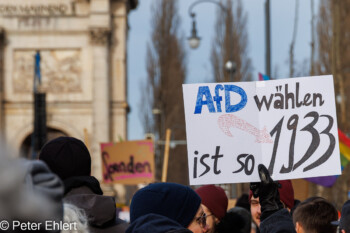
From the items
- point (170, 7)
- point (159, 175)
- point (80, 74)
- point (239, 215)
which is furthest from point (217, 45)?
point (239, 215)

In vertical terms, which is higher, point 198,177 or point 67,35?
point 67,35

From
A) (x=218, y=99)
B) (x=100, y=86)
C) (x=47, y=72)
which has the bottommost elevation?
(x=218, y=99)

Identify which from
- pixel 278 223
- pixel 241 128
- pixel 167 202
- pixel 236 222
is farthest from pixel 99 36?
pixel 167 202

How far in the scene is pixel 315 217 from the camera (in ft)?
14.8

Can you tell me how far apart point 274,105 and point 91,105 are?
101 ft

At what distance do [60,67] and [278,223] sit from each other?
3209 cm

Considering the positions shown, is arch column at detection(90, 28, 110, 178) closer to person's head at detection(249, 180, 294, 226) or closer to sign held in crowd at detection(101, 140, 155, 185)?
sign held in crowd at detection(101, 140, 155, 185)

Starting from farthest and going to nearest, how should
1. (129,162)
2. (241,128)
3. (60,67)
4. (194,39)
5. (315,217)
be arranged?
(60,67), (194,39), (129,162), (241,128), (315,217)

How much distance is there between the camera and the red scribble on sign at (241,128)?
209 inches

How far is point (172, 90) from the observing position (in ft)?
158

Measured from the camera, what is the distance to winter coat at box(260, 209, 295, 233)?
4.30 metres

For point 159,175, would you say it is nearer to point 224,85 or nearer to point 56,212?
point 224,85

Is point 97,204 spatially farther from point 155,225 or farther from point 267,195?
point 267,195

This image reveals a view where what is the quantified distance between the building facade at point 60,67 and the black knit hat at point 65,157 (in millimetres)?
31462
